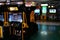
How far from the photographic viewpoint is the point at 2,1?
4969mm

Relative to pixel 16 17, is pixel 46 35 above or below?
below

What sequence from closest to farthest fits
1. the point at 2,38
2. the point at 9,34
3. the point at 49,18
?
the point at 2,38 < the point at 9,34 < the point at 49,18

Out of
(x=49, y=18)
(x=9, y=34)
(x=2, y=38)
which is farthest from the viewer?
(x=49, y=18)

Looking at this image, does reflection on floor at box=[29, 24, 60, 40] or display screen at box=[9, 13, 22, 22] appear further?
reflection on floor at box=[29, 24, 60, 40]

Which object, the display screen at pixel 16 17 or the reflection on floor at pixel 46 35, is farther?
the reflection on floor at pixel 46 35

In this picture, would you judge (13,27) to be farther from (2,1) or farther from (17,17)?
(2,1)

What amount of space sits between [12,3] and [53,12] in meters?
11.1

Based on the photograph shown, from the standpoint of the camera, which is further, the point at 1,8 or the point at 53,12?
the point at 53,12

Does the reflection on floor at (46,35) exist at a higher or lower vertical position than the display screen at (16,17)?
lower

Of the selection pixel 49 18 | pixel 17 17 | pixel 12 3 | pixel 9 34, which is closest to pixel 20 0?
pixel 12 3

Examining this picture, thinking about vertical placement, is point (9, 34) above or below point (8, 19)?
below

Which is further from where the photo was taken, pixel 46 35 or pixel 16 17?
pixel 46 35

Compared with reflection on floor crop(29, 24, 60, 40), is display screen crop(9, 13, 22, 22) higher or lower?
higher

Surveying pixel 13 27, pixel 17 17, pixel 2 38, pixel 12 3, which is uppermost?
pixel 12 3
